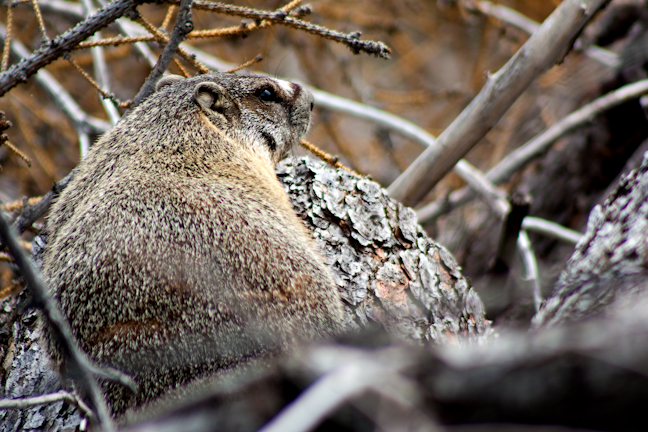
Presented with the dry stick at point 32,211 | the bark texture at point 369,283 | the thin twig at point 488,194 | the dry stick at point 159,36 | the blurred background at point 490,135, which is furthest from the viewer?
the blurred background at point 490,135

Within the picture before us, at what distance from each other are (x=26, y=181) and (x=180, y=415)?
20.8ft

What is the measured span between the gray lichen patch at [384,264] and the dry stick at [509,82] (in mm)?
982

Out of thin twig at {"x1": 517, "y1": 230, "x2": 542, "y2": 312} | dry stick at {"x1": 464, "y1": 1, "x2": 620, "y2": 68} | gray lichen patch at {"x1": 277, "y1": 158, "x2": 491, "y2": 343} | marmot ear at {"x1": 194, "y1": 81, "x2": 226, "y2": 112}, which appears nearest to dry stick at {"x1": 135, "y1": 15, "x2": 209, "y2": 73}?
marmot ear at {"x1": 194, "y1": 81, "x2": 226, "y2": 112}

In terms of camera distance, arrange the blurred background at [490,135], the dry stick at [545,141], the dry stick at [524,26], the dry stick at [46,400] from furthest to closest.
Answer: the dry stick at [524,26], the blurred background at [490,135], the dry stick at [545,141], the dry stick at [46,400]

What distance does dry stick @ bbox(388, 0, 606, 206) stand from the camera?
397 cm

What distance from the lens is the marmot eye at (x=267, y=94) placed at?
4.02m

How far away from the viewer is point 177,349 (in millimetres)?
2465

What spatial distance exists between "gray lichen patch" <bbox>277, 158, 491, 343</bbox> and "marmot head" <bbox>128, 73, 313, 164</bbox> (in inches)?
23.2

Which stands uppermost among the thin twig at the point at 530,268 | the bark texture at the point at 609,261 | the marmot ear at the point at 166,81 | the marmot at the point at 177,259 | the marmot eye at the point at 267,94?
the marmot ear at the point at 166,81

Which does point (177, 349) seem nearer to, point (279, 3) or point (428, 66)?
point (279, 3)

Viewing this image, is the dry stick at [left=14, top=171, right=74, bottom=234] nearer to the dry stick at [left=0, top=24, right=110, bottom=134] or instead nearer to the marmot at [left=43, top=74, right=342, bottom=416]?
the marmot at [left=43, top=74, right=342, bottom=416]

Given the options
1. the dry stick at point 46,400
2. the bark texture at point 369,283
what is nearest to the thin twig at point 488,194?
the bark texture at point 369,283

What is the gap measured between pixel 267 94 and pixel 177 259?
184 cm

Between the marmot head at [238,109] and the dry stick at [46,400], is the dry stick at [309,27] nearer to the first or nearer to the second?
the marmot head at [238,109]
